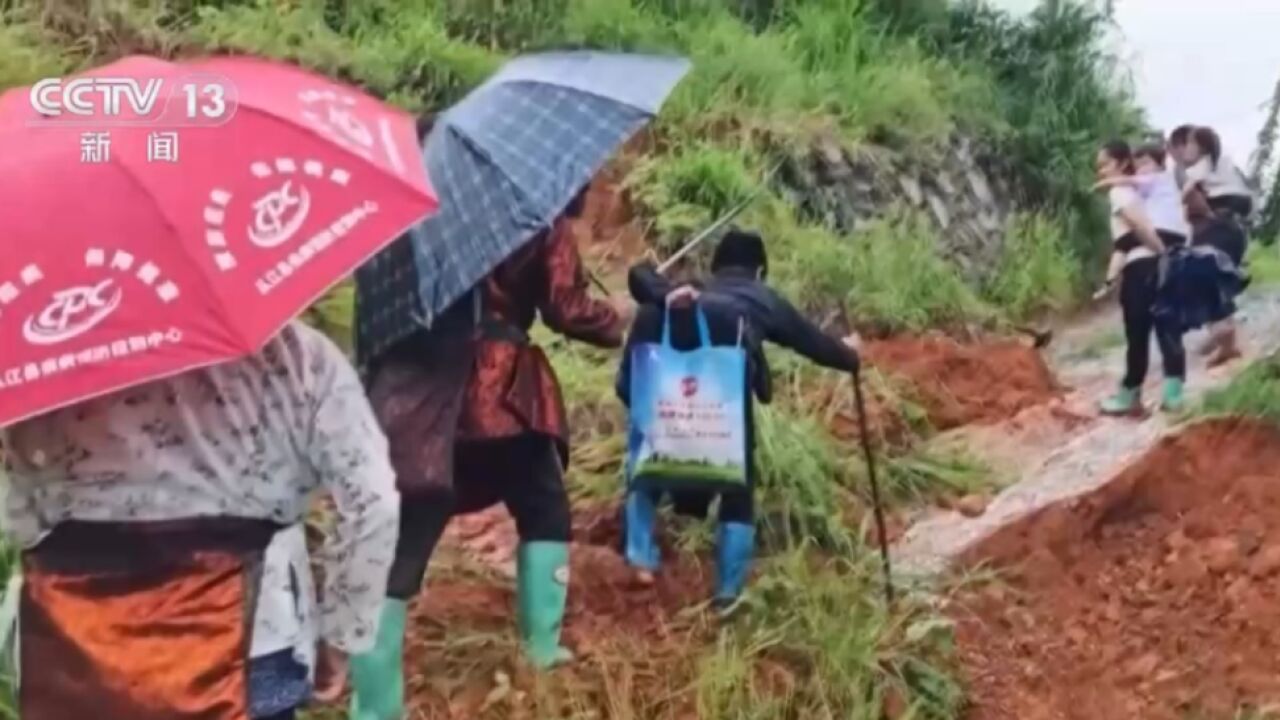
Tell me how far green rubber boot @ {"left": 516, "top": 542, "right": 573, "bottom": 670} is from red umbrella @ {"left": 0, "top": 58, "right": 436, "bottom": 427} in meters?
1.11

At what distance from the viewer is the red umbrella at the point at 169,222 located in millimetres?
2387

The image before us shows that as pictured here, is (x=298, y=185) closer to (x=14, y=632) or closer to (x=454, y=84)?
(x=14, y=632)

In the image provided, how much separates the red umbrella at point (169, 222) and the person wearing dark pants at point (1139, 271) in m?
3.41

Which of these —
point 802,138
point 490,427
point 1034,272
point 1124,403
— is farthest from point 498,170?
point 1034,272

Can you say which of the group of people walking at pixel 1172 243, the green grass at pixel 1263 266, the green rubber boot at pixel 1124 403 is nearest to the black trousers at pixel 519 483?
the group of people walking at pixel 1172 243

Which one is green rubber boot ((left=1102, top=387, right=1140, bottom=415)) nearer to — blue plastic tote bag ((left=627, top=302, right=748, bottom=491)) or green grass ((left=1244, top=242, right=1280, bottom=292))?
green grass ((left=1244, top=242, right=1280, bottom=292))

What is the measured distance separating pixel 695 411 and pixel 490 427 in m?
0.57

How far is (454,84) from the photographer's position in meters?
6.75

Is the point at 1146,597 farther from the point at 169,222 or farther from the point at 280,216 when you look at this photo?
the point at 169,222

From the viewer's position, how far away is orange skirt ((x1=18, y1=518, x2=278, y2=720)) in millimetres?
2492

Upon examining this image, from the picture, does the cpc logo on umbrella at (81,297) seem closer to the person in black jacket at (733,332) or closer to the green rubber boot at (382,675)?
the green rubber boot at (382,675)

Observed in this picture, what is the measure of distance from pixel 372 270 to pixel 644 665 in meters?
1.10

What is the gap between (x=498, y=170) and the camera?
3.54 m

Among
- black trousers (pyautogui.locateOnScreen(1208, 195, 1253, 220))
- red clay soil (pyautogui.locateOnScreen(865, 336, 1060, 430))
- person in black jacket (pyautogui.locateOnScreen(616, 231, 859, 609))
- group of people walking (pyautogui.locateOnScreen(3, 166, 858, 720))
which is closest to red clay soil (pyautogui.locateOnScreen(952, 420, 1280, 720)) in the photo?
person in black jacket (pyautogui.locateOnScreen(616, 231, 859, 609))
